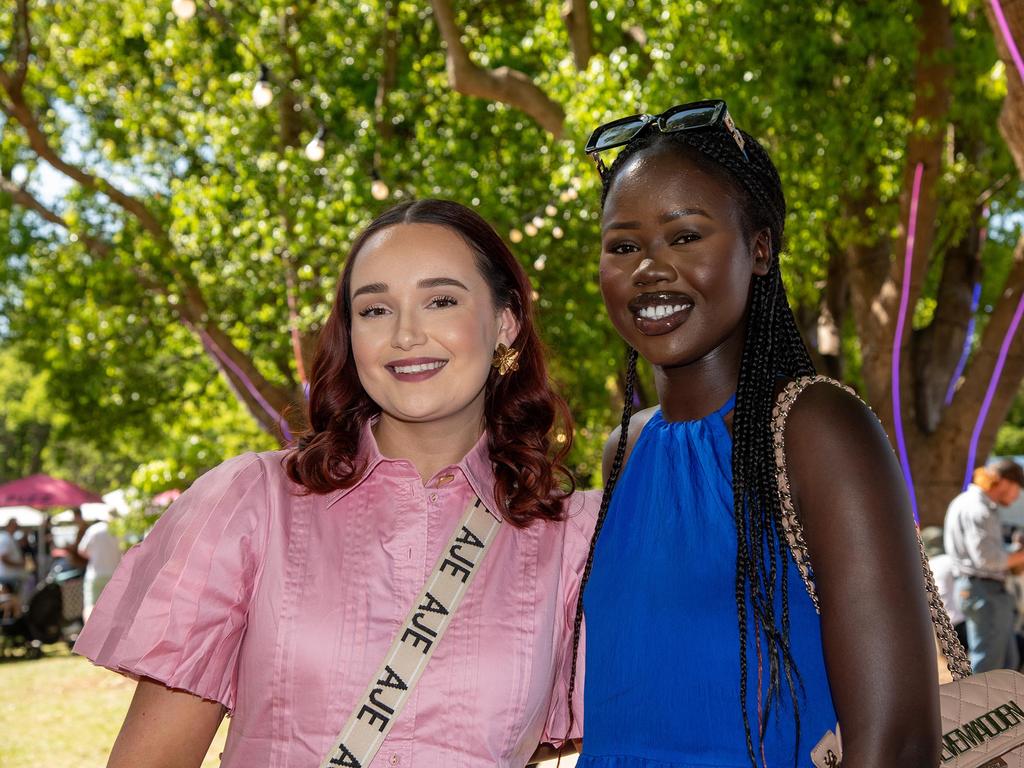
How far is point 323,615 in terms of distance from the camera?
2.34 meters

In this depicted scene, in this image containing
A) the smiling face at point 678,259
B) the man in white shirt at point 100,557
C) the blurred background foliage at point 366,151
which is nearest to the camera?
the smiling face at point 678,259

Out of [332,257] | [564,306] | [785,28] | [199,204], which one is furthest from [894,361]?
[199,204]

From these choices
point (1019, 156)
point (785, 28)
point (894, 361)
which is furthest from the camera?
point (894, 361)

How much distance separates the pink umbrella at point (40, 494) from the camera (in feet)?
77.6

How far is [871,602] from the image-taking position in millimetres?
1850

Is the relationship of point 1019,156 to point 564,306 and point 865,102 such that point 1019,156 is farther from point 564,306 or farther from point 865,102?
point 564,306

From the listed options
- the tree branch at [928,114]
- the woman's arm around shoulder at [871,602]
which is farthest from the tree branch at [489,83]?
the woman's arm around shoulder at [871,602]

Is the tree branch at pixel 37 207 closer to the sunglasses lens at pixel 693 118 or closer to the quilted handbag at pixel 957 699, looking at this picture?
the sunglasses lens at pixel 693 118

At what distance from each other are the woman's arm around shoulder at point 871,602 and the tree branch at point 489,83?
29.2 ft

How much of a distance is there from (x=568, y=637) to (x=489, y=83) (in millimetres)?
8742

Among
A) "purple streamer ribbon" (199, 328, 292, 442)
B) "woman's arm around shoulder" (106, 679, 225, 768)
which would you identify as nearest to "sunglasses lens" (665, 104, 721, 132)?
"woman's arm around shoulder" (106, 679, 225, 768)

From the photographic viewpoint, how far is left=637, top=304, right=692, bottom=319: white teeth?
7.38 ft

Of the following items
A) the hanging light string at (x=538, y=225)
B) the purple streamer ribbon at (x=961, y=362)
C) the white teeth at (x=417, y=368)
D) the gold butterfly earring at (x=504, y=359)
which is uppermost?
the hanging light string at (x=538, y=225)

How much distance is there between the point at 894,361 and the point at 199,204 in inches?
323
